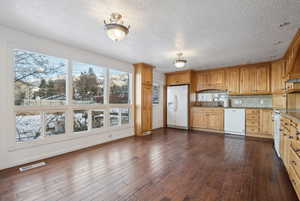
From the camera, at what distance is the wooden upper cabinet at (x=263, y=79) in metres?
4.92

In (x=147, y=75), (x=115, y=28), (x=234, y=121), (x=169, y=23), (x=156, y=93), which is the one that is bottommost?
(x=234, y=121)

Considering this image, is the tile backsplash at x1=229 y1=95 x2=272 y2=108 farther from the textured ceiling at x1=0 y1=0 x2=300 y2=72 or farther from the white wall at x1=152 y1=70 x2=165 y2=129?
the white wall at x1=152 y1=70 x2=165 y2=129

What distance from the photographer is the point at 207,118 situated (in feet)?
19.2

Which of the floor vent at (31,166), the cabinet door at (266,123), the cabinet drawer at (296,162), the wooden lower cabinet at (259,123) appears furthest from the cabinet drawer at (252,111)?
the floor vent at (31,166)

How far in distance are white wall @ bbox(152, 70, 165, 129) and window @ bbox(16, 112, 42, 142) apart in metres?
4.24

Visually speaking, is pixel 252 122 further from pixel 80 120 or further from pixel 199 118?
pixel 80 120

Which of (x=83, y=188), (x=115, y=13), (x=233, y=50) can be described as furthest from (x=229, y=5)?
(x=83, y=188)

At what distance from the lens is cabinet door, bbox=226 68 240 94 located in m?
5.45

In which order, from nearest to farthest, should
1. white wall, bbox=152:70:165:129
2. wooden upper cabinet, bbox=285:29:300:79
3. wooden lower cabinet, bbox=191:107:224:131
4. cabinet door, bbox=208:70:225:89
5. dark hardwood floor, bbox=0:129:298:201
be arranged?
dark hardwood floor, bbox=0:129:298:201, wooden upper cabinet, bbox=285:29:300:79, wooden lower cabinet, bbox=191:107:224:131, cabinet door, bbox=208:70:225:89, white wall, bbox=152:70:165:129

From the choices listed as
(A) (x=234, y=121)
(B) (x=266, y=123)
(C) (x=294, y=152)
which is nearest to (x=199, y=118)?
(A) (x=234, y=121)

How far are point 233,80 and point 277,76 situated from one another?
4.16ft

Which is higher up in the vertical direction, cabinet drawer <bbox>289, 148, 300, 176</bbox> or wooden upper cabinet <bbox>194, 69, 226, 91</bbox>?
wooden upper cabinet <bbox>194, 69, 226, 91</bbox>

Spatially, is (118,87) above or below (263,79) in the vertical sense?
below

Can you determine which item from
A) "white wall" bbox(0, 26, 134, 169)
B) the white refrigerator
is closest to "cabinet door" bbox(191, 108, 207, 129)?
the white refrigerator
